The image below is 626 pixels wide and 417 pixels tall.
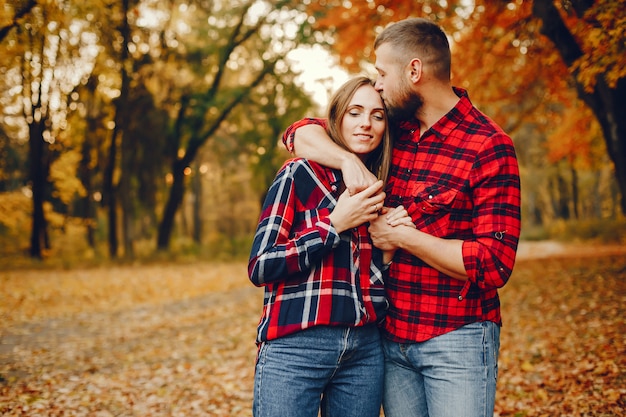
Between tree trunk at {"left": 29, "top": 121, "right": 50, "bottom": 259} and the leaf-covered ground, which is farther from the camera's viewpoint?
tree trunk at {"left": 29, "top": 121, "right": 50, "bottom": 259}

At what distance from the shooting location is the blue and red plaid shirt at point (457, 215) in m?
2.15

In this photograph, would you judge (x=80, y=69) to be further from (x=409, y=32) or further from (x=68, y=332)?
(x=409, y=32)

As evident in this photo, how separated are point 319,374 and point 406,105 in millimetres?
1238

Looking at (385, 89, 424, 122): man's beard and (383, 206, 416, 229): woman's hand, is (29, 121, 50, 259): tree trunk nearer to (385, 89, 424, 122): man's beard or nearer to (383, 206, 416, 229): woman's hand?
(385, 89, 424, 122): man's beard

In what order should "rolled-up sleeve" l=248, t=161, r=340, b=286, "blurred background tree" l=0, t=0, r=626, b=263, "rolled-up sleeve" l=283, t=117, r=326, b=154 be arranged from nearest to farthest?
"rolled-up sleeve" l=248, t=161, r=340, b=286 < "rolled-up sleeve" l=283, t=117, r=326, b=154 < "blurred background tree" l=0, t=0, r=626, b=263

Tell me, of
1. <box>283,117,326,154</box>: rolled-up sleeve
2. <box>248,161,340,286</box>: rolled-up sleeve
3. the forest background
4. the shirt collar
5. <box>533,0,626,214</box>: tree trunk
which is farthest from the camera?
<box>533,0,626,214</box>: tree trunk

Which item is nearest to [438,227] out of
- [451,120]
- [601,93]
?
[451,120]

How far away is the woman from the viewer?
214cm

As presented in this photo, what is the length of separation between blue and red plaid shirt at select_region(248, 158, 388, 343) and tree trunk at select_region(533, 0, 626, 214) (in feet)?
17.5

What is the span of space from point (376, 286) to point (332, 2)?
797 cm

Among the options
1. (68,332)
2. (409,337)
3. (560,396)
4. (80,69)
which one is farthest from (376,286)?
(80,69)

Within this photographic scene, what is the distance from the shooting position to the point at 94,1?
8.77 metres

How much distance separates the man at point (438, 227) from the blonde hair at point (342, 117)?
66mm

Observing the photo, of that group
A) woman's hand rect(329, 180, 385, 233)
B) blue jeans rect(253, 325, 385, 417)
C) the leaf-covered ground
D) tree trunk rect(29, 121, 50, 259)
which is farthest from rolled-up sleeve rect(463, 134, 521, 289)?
tree trunk rect(29, 121, 50, 259)
